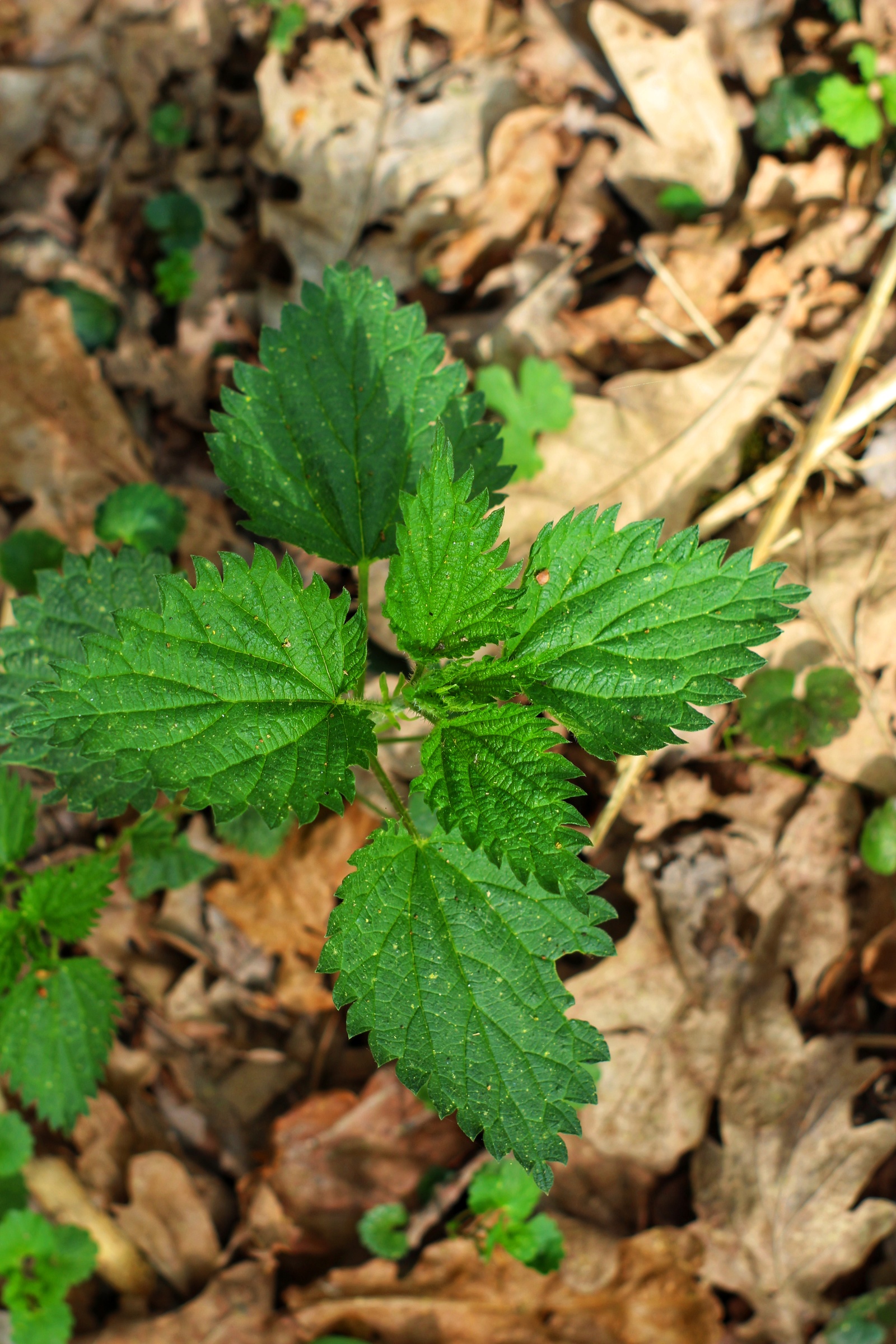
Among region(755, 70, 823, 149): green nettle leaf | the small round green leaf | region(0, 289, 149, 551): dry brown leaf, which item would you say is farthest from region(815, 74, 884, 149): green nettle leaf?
region(0, 289, 149, 551): dry brown leaf

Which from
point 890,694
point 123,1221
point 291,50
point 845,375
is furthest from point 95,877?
point 291,50

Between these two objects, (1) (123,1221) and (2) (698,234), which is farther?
(2) (698,234)

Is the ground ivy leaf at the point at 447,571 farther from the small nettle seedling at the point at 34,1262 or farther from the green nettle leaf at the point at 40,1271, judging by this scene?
the green nettle leaf at the point at 40,1271

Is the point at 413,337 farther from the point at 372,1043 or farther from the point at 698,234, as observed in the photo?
the point at 698,234

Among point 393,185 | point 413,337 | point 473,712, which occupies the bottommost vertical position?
point 473,712

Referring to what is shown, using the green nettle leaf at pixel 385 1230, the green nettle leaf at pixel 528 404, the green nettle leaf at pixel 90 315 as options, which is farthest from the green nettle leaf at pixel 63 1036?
the green nettle leaf at pixel 90 315

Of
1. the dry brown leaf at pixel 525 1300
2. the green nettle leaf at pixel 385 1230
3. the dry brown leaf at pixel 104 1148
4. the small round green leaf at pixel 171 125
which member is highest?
the small round green leaf at pixel 171 125

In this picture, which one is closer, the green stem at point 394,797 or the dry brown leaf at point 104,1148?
the green stem at point 394,797
